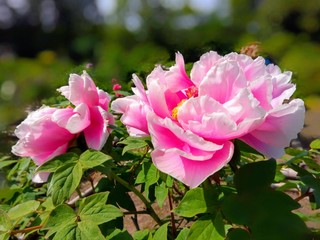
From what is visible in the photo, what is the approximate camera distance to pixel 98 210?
1.77ft

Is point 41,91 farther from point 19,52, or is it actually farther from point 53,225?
point 53,225

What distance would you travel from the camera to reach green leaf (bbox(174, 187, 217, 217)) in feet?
1.63

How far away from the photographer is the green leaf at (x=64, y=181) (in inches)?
20.5

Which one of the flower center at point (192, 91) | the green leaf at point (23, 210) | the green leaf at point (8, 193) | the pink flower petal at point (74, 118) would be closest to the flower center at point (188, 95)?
the flower center at point (192, 91)

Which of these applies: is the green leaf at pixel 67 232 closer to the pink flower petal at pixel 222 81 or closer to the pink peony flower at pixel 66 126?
the pink peony flower at pixel 66 126

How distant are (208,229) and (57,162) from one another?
0.62 ft

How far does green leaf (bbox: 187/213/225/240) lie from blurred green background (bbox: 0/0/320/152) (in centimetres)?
109

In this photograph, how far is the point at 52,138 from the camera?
0.55 meters

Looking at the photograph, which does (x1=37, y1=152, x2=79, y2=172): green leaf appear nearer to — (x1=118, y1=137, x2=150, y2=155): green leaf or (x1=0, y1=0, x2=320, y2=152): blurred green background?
(x1=118, y1=137, x2=150, y2=155): green leaf

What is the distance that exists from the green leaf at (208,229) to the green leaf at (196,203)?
0.01 m

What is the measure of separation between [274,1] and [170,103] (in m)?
3.37

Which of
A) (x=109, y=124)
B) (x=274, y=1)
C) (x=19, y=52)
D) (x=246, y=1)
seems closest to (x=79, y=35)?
(x=19, y=52)

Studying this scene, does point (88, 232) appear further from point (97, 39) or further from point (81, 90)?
point (97, 39)

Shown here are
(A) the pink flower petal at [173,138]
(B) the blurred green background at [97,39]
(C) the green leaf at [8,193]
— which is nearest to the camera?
(A) the pink flower petal at [173,138]
